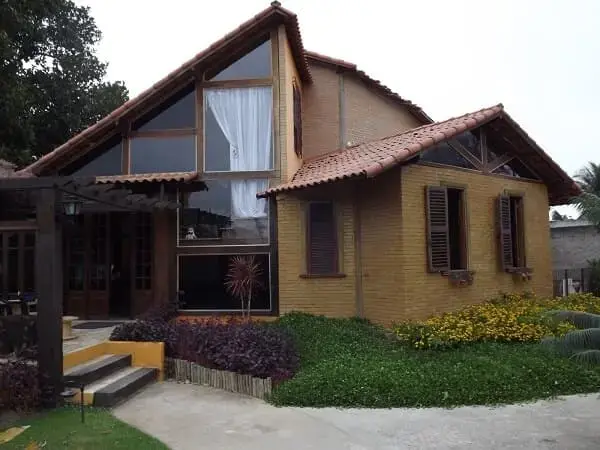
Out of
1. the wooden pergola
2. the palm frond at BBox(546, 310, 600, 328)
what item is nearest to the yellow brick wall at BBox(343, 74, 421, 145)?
the wooden pergola

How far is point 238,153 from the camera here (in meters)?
11.6

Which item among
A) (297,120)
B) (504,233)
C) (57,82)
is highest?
(57,82)

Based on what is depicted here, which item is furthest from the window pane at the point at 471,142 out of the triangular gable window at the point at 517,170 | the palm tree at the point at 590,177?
the palm tree at the point at 590,177

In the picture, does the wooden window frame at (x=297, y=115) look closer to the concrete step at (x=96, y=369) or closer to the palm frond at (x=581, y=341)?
the concrete step at (x=96, y=369)

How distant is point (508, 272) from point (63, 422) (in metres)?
9.37

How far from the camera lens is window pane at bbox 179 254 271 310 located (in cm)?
1128

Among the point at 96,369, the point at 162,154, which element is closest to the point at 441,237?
the point at 162,154

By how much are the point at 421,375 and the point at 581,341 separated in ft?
8.60

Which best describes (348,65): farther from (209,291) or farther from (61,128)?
(61,128)

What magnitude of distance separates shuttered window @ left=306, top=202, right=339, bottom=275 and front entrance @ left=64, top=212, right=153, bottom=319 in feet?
12.2

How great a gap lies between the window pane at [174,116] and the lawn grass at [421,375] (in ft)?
18.3

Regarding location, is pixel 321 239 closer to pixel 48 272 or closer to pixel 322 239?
pixel 322 239

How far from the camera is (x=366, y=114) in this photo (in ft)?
49.7

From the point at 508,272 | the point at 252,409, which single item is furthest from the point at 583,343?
the point at 508,272
